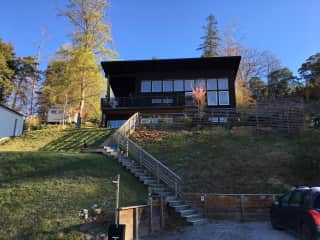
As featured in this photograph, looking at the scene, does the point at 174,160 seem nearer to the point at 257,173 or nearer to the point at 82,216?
the point at 257,173

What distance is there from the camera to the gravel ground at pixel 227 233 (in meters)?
8.39

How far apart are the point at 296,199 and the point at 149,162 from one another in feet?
22.5

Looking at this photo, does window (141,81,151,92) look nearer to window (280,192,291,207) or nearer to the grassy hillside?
the grassy hillside

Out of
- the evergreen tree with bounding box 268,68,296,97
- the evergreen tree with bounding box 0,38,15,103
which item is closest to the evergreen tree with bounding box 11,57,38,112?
the evergreen tree with bounding box 0,38,15,103

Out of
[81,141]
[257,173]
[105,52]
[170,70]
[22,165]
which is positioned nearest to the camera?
[22,165]

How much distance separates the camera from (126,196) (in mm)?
10508

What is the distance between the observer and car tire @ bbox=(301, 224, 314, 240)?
7.02 m

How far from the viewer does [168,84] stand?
2547 cm

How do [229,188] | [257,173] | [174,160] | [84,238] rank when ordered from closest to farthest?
1. [84,238]
2. [229,188]
3. [257,173]
4. [174,160]

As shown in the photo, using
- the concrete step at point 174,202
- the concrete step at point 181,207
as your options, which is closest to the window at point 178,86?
the concrete step at point 174,202

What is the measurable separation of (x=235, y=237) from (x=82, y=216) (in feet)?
14.2

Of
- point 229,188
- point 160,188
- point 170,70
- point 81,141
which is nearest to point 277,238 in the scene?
point 229,188

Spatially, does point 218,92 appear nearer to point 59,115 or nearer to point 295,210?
point 295,210

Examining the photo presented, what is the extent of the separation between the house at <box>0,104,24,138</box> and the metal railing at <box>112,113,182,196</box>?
1041 cm
